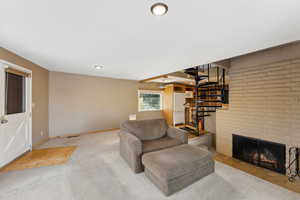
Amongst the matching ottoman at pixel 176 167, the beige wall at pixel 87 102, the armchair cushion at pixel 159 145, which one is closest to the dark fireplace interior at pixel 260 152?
the matching ottoman at pixel 176 167

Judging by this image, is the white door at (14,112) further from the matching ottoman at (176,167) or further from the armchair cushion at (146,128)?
the matching ottoman at (176,167)

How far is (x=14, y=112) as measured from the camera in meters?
2.45

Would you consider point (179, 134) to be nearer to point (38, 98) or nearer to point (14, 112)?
point (14, 112)

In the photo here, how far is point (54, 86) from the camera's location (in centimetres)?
378

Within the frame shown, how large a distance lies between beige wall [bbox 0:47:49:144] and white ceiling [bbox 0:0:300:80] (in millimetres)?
691

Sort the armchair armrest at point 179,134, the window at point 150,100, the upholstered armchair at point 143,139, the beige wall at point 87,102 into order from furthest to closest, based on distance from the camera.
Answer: the window at point 150,100 → the beige wall at point 87,102 → the armchair armrest at point 179,134 → the upholstered armchair at point 143,139

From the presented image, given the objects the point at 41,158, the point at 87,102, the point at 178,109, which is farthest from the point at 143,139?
the point at 178,109

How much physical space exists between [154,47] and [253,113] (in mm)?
2741

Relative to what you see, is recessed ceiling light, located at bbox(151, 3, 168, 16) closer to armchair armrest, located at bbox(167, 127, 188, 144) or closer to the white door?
armchair armrest, located at bbox(167, 127, 188, 144)

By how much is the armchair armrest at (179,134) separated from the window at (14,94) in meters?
3.55

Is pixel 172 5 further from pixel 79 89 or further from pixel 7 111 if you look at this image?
pixel 79 89

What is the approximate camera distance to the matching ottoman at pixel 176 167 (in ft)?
4.91

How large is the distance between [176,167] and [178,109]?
184 inches

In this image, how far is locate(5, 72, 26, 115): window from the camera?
231 cm
